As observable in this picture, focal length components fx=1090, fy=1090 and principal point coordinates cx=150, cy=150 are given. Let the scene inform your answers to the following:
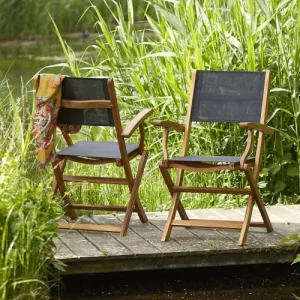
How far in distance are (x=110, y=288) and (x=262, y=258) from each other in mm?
791

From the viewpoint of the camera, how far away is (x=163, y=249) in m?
5.42

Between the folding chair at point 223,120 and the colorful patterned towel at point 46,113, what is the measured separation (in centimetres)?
53

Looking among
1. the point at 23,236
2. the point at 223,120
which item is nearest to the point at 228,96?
the point at 223,120

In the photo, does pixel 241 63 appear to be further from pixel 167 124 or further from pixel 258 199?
pixel 258 199

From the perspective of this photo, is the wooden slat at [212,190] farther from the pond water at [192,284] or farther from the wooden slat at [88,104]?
the wooden slat at [88,104]

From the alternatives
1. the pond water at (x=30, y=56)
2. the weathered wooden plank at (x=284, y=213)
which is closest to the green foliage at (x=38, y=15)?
the pond water at (x=30, y=56)

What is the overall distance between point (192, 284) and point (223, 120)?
0.96 meters

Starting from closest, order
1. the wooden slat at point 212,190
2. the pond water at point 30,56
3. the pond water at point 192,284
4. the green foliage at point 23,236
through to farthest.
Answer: the green foliage at point 23,236 → the pond water at point 192,284 → the wooden slat at point 212,190 → the pond water at point 30,56

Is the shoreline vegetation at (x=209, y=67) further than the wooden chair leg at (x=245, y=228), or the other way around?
the shoreline vegetation at (x=209, y=67)

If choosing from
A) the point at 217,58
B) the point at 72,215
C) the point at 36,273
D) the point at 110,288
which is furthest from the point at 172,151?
the point at 36,273

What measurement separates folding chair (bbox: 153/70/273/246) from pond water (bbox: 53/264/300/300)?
0.74ft

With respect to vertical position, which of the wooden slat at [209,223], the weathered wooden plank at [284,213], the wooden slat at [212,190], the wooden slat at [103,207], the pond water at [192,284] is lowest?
the pond water at [192,284]

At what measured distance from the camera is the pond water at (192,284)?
212 inches

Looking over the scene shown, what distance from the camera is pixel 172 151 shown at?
7.23 m
